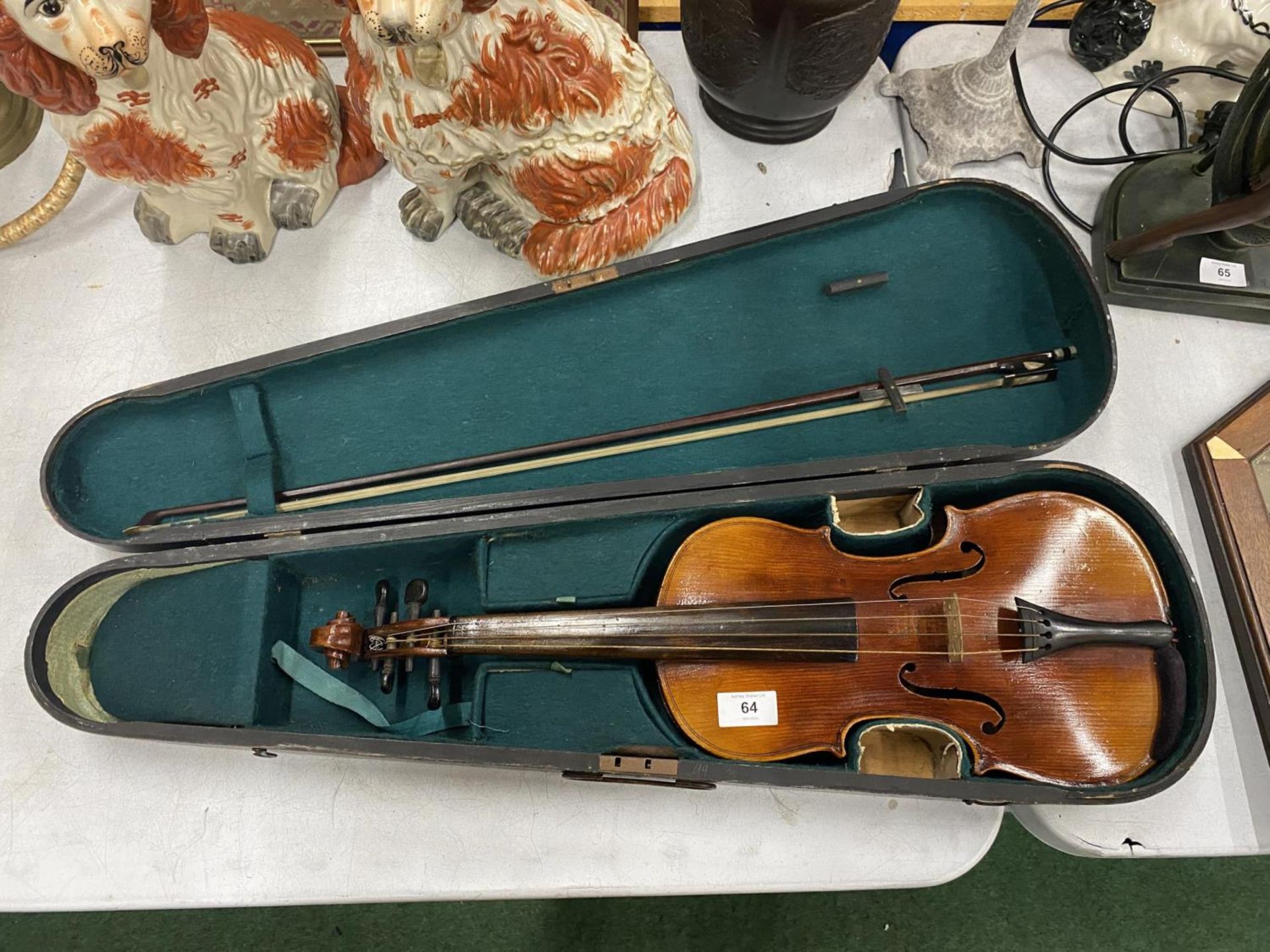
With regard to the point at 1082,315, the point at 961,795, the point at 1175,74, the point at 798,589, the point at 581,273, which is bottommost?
the point at 961,795

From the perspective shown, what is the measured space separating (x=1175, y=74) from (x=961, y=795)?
1.65 m

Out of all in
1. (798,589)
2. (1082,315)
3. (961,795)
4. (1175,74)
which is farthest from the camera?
(1175,74)

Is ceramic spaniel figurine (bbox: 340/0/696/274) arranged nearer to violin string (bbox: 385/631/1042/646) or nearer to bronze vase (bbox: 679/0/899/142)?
bronze vase (bbox: 679/0/899/142)

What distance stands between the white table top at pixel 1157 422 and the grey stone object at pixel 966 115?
0.13 feet

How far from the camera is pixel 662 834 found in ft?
4.65

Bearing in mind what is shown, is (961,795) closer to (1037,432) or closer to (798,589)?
(798,589)

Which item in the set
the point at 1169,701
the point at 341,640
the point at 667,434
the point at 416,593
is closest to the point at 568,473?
the point at 667,434

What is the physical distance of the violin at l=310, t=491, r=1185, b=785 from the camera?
125cm

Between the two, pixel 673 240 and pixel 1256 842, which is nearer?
pixel 1256 842

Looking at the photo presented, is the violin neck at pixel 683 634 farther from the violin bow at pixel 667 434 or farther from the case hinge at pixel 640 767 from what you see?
the violin bow at pixel 667 434

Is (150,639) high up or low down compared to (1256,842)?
up

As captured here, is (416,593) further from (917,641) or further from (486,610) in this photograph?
(917,641)

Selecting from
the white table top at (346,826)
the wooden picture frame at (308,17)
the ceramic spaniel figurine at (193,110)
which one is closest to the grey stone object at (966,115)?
the wooden picture frame at (308,17)

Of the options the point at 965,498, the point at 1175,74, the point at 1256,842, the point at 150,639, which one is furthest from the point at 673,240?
the point at 1256,842
